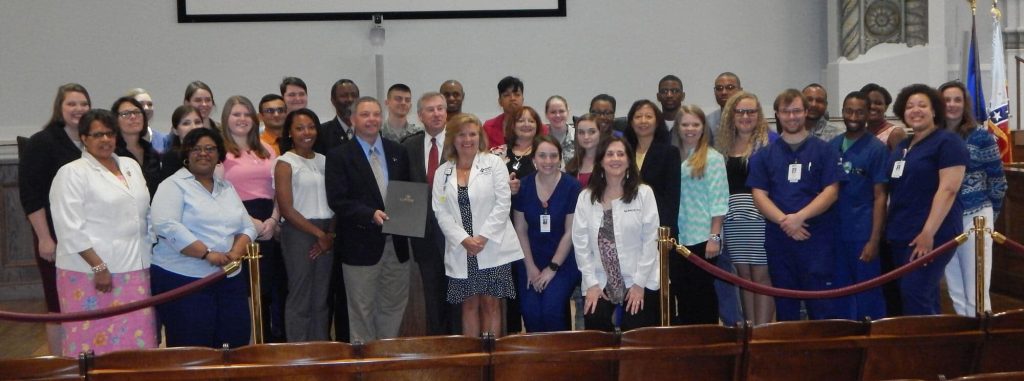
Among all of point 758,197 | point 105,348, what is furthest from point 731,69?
point 105,348

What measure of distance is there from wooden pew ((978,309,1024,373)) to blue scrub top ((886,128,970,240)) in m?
0.98

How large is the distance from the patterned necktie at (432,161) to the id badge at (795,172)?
1857 millimetres

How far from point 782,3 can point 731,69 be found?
722 millimetres

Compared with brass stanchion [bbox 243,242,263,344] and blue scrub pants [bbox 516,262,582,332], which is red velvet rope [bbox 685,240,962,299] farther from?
brass stanchion [bbox 243,242,263,344]

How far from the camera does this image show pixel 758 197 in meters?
5.40

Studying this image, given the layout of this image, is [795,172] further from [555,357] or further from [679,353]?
[555,357]

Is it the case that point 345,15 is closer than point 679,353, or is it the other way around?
point 679,353

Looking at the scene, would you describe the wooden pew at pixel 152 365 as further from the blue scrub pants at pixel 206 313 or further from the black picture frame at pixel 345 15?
the black picture frame at pixel 345 15

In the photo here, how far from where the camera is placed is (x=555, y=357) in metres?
4.16

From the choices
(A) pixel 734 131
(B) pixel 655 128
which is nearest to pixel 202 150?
(B) pixel 655 128

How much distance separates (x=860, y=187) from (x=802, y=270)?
→ 57 centimetres

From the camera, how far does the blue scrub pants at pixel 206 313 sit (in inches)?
195

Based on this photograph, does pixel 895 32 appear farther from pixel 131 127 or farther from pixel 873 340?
pixel 131 127

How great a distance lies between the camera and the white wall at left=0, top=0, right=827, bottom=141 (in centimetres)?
869
